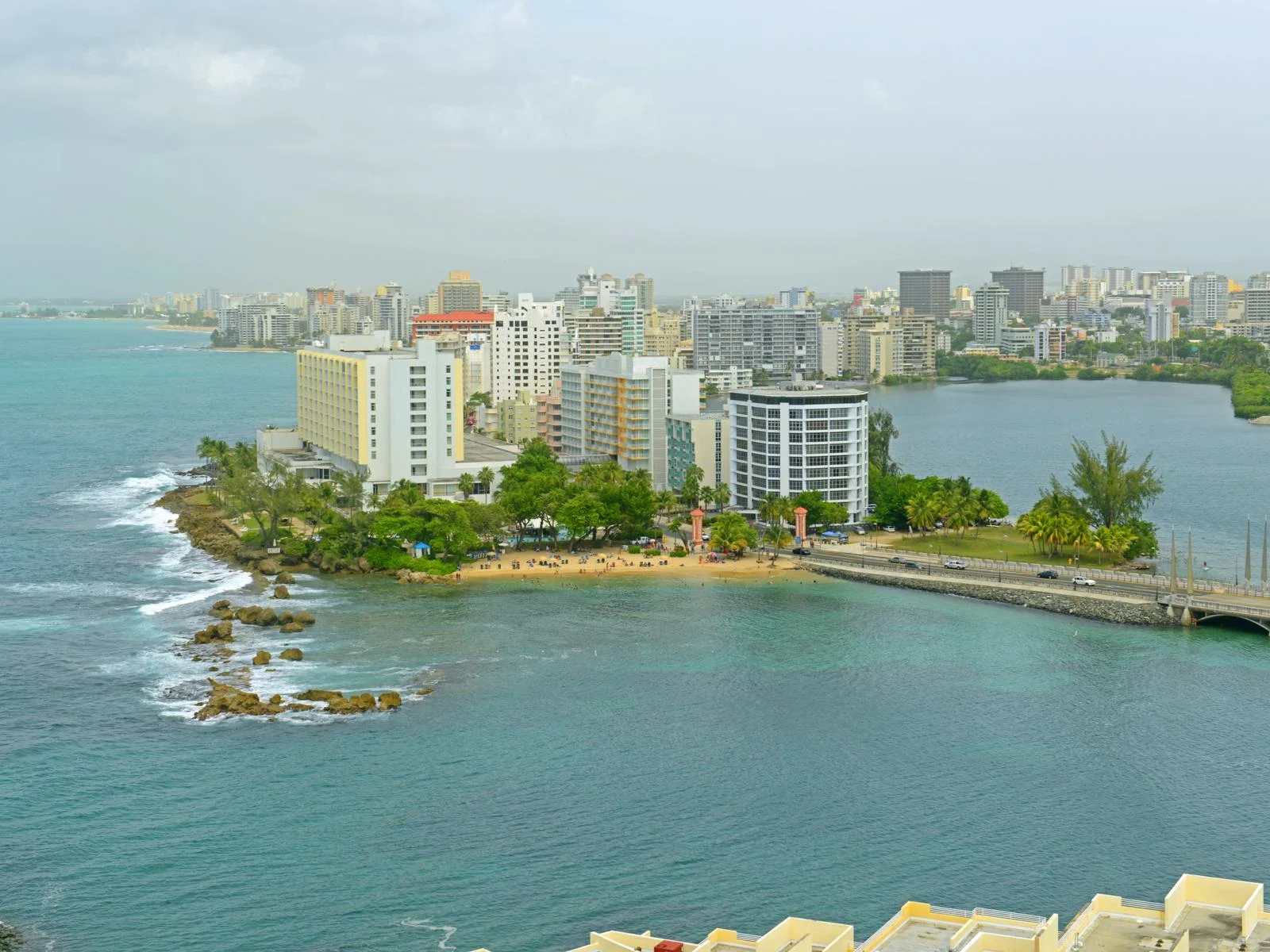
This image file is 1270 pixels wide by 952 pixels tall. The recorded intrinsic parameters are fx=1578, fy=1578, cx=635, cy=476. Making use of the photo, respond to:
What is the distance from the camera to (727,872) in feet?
69.1

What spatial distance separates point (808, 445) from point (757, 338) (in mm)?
86881

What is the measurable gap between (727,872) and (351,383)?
33.9 meters

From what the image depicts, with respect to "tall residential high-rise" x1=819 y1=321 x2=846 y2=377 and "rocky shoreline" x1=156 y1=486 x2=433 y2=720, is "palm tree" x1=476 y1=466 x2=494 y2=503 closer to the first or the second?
"rocky shoreline" x1=156 y1=486 x2=433 y2=720

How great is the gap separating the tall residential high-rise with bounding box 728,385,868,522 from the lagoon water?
24.2 ft

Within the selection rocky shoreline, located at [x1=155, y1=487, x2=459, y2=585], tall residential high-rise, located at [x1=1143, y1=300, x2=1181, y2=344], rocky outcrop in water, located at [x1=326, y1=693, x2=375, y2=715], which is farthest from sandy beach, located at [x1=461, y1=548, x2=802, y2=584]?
tall residential high-rise, located at [x1=1143, y1=300, x2=1181, y2=344]

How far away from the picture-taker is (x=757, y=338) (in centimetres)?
13338

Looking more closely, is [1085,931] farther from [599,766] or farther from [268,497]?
[268,497]

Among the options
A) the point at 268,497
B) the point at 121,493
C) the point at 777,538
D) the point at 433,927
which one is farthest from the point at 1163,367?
the point at 433,927

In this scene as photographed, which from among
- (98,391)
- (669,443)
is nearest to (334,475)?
(669,443)

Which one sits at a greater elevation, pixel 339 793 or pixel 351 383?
pixel 351 383

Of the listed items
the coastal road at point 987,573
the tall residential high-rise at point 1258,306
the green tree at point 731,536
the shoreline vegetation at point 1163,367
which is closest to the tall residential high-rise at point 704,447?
the green tree at point 731,536

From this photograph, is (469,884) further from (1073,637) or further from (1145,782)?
(1073,637)

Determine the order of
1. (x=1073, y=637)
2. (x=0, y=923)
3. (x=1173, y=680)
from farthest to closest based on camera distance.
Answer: (x=1073, y=637) < (x=1173, y=680) < (x=0, y=923)

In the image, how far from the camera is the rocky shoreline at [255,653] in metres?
28.6
